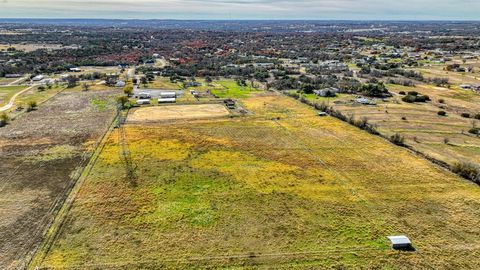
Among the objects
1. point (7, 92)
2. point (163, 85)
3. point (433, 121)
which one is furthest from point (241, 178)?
point (7, 92)

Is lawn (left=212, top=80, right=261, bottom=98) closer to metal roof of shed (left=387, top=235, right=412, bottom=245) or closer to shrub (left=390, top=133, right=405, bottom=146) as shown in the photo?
shrub (left=390, top=133, right=405, bottom=146)

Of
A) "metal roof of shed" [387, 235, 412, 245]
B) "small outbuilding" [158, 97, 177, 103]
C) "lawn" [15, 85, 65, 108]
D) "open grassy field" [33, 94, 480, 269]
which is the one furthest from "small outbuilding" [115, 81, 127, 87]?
"metal roof of shed" [387, 235, 412, 245]

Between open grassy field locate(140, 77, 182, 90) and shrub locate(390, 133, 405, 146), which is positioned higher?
open grassy field locate(140, 77, 182, 90)

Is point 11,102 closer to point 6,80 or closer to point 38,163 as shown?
point 6,80

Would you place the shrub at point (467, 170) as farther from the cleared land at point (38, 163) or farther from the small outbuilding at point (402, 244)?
the cleared land at point (38, 163)

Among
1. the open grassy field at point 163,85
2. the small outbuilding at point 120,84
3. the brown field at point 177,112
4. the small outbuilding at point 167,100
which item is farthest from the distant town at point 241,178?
the small outbuilding at point 120,84

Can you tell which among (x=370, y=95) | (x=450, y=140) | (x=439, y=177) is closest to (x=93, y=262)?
(x=439, y=177)
